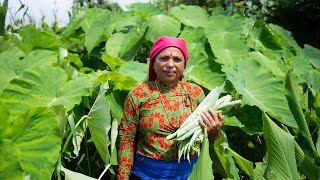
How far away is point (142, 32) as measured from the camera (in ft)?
11.2

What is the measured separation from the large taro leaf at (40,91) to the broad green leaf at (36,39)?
70 centimetres

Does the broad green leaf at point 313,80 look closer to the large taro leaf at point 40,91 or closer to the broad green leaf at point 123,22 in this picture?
the broad green leaf at point 123,22

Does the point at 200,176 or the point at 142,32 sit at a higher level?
the point at 142,32

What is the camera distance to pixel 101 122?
196cm

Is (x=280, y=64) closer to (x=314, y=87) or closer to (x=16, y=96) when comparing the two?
(x=314, y=87)

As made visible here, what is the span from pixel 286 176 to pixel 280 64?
1950 mm

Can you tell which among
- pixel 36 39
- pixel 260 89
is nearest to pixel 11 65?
pixel 36 39

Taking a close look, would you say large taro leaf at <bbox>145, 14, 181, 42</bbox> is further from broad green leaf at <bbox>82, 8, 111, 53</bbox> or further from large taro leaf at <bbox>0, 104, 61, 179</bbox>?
large taro leaf at <bbox>0, 104, 61, 179</bbox>

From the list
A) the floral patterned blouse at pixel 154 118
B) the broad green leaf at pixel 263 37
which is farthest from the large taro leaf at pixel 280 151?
the broad green leaf at pixel 263 37

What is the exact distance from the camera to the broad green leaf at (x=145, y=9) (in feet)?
13.2

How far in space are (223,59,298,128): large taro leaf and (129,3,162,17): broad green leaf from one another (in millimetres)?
1423

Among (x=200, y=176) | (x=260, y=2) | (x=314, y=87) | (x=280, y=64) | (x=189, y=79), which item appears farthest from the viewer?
(x=260, y=2)

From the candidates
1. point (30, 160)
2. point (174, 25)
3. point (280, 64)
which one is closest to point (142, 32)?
point (174, 25)

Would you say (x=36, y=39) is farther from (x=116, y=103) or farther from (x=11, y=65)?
(x=116, y=103)
